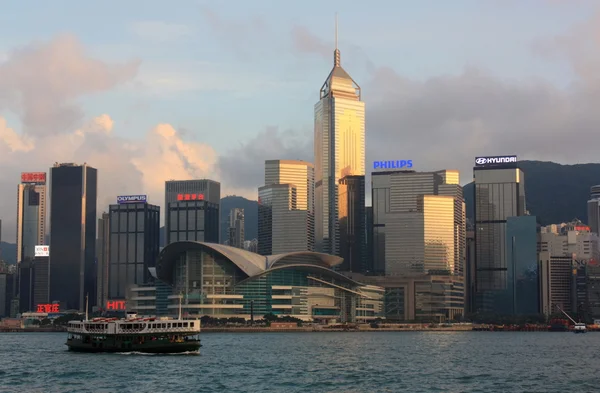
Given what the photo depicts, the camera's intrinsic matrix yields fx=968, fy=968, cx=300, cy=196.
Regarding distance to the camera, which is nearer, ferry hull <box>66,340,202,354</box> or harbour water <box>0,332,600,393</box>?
harbour water <box>0,332,600,393</box>

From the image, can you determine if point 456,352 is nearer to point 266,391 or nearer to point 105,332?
point 105,332

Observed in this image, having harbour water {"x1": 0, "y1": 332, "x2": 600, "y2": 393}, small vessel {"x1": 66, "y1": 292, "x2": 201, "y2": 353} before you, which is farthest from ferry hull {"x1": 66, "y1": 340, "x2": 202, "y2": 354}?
harbour water {"x1": 0, "y1": 332, "x2": 600, "y2": 393}

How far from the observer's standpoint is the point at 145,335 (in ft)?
413

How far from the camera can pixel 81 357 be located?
408 ft

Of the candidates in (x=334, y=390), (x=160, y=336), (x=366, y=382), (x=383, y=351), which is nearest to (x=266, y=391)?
(x=334, y=390)

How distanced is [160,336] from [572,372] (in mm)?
51511

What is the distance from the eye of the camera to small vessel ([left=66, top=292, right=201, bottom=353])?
4936 inches

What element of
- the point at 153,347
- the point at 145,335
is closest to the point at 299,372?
the point at 153,347

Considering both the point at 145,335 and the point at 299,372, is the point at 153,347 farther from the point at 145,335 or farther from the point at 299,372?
the point at 299,372

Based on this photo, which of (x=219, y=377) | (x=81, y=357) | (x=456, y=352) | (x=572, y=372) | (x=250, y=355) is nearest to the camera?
(x=219, y=377)

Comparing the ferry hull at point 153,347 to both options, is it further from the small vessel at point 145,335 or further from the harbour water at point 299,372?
the harbour water at point 299,372

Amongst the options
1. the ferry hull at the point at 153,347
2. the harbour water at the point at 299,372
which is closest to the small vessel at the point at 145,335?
the ferry hull at the point at 153,347

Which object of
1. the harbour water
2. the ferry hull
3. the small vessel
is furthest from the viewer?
the ferry hull

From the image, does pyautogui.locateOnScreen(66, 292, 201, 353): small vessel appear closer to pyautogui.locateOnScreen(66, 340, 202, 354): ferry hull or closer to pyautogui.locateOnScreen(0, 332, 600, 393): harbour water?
pyautogui.locateOnScreen(66, 340, 202, 354): ferry hull
